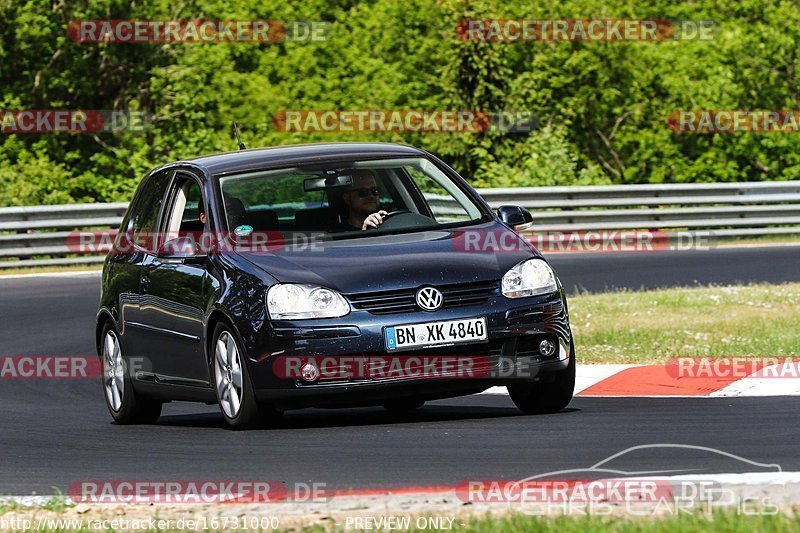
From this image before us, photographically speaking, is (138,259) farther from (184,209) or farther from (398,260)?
(398,260)

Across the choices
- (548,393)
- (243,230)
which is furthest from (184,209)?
(548,393)

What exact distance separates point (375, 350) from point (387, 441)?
0.54 m

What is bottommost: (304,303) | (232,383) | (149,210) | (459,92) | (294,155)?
(459,92)

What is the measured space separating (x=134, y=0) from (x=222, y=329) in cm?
3065

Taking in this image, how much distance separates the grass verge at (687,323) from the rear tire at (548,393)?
2910mm

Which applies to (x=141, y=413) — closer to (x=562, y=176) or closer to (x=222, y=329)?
(x=222, y=329)

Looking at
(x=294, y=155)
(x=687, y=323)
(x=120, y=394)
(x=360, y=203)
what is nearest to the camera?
(x=360, y=203)

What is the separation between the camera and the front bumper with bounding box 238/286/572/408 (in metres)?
8.59

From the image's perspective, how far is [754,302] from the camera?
1612 centimetres

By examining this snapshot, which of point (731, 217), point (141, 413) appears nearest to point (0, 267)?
point (731, 217)

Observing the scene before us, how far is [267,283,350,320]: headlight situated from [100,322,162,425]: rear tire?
2.20 metres

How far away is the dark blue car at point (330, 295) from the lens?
340 inches

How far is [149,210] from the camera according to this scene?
36.0 ft

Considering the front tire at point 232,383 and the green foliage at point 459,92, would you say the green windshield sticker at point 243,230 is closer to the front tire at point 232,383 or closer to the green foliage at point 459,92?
the front tire at point 232,383
